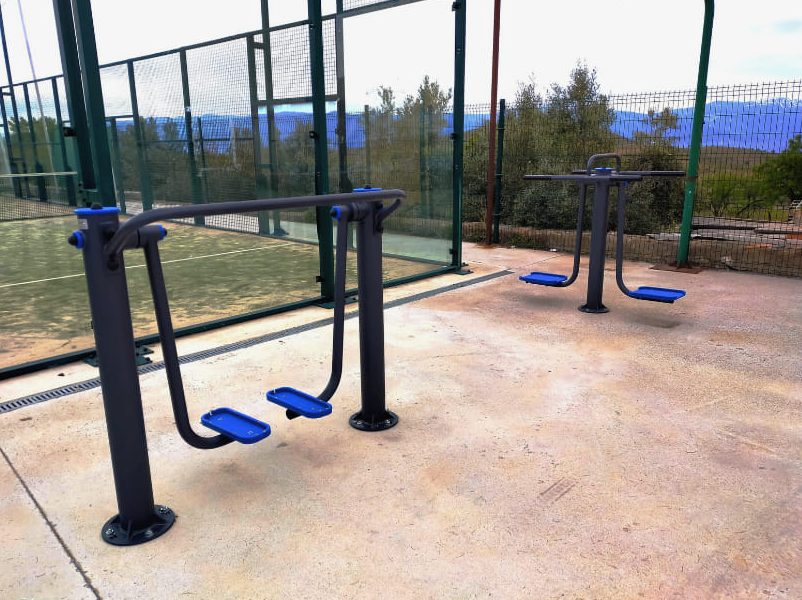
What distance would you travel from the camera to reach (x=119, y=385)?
168 cm

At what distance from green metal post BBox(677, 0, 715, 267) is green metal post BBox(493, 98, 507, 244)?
1.97m

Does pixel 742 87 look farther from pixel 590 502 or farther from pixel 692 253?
pixel 590 502

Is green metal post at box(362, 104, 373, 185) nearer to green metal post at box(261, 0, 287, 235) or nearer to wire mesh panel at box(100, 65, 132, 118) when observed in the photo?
Result: green metal post at box(261, 0, 287, 235)

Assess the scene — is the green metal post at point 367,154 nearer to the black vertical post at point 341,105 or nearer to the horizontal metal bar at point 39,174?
the black vertical post at point 341,105

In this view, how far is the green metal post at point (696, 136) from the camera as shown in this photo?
512 cm

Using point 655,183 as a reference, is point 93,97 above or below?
above

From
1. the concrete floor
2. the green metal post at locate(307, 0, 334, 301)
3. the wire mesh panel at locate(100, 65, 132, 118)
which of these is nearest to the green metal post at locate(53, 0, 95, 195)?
the wire mesh panel at locate(100, 65, 132, 118)

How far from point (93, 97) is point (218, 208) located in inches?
68.8

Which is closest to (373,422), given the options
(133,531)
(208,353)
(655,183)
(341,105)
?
(133,531)

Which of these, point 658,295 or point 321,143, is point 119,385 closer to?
point 321,143

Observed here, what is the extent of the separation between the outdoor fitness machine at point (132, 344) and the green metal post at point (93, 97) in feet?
5.02

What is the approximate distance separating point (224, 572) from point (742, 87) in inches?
218

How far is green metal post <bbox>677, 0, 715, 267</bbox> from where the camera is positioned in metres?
5.12

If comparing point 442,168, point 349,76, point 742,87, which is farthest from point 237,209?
point 742,87
